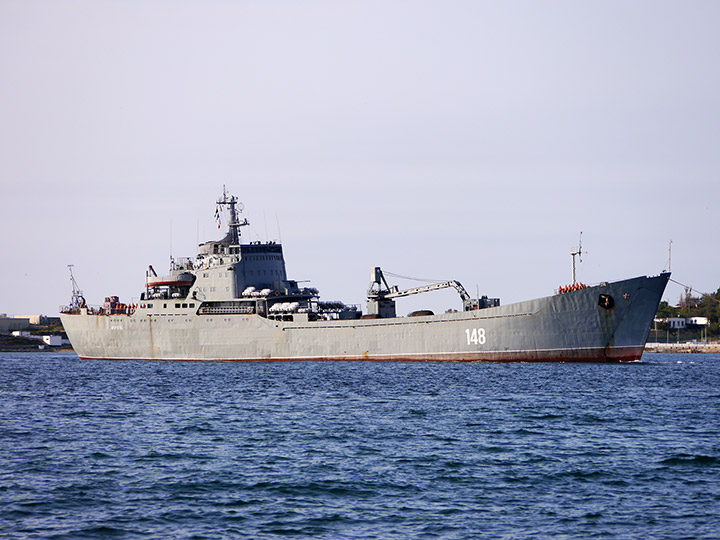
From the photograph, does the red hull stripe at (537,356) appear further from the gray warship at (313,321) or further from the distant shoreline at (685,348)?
the distant shoreline at (685,348)

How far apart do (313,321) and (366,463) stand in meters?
40.4

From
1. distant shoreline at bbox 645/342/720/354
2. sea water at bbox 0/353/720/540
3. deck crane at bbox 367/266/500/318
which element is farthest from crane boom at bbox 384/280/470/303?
distant shoreline at bbox 645/342/720/354

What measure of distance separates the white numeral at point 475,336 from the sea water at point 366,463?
13292 mm

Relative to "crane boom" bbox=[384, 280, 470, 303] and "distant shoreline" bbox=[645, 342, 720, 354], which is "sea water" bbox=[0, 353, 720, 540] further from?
"distant shoreline" bbox=[645, 342, 720, 354]

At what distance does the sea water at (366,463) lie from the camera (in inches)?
618

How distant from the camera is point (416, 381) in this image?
1687 inches

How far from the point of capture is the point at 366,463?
830 inches

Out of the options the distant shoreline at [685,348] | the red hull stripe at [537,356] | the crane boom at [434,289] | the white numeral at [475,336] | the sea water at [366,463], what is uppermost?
the crane boom at [434,289]

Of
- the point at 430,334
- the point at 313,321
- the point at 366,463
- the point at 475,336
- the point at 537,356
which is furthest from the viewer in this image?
the point at 313,321

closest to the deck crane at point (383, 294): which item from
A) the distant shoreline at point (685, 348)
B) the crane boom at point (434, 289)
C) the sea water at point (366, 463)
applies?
the crane boom at point (434, 289)

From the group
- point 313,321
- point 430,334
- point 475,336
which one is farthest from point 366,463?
point 313,321

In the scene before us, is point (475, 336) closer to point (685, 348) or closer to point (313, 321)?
point (313, 321)

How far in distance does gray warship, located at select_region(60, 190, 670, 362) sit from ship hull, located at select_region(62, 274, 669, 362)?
72mm

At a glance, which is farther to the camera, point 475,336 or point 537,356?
point 475,336
